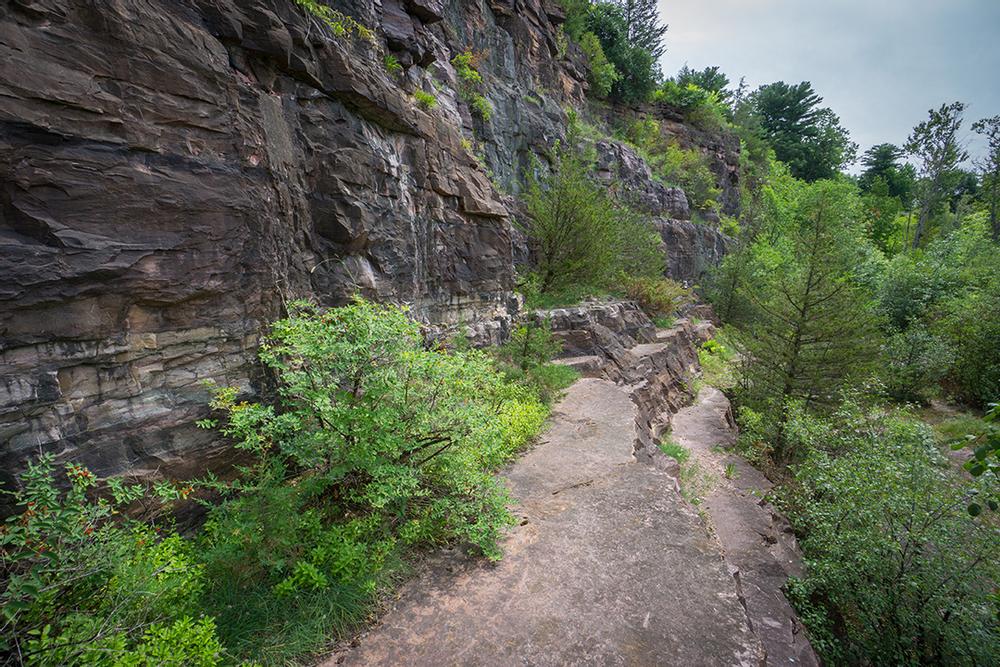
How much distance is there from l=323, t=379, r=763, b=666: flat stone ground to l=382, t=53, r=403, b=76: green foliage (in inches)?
293

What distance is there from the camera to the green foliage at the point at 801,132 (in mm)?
37000

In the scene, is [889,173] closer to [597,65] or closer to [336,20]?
[597,65]

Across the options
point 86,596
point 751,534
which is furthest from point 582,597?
point 751,534

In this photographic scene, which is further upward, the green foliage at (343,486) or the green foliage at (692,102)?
the green foliage at (692,102)

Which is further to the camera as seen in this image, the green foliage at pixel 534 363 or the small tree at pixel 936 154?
the small tree at pixel 936 154

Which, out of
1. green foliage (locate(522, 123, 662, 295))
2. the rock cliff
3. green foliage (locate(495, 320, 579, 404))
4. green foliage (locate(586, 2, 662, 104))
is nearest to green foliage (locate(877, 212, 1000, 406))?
green foliage (locate(522, 123, 662, 295))

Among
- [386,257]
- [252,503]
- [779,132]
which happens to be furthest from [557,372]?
[779,132]

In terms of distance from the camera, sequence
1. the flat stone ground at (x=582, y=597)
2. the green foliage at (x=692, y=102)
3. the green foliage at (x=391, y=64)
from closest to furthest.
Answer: the flat stone ground at (x=582, y=597)
the green foliage at (x=391, y=64)
the green foliage at (x=692, y=102)

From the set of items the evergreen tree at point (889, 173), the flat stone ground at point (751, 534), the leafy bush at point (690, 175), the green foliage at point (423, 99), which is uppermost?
the evergreen tree at point (889, 173)

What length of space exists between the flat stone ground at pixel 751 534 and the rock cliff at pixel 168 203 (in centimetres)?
574

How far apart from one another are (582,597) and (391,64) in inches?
334

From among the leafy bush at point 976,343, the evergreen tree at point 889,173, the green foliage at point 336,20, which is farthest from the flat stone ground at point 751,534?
the evergreen tree at point 889,173

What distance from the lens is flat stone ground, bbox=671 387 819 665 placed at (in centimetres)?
470

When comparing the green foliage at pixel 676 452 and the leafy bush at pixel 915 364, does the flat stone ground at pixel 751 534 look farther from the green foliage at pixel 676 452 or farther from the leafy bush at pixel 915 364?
the leafy bush at pixel 915 364
